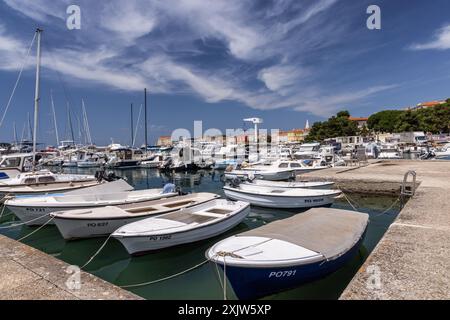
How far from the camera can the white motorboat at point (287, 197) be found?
12183 mm

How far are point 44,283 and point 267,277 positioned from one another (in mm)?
3693

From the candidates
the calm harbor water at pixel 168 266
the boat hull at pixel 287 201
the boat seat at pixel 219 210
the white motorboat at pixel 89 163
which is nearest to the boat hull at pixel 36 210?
the calm harbor water at pixel 168 266

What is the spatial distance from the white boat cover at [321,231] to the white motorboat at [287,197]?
14.9ft

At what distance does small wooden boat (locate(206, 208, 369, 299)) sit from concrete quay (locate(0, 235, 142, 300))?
1813mm

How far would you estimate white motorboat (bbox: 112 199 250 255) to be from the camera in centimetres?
725

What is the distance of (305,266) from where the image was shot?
4887 mm

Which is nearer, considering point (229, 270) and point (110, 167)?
point (229, 270)

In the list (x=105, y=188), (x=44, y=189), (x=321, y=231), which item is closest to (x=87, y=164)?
(x=44, y=189)

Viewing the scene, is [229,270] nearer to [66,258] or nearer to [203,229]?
[203,229]

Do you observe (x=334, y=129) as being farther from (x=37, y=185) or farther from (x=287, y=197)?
(x=37, y=185)

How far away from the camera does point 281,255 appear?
491 centimetres

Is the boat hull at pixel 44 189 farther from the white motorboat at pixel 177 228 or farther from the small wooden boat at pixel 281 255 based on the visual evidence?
the small wooden boat at pixel 281 255

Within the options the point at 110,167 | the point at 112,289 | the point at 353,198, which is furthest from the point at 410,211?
the point at 110,167
